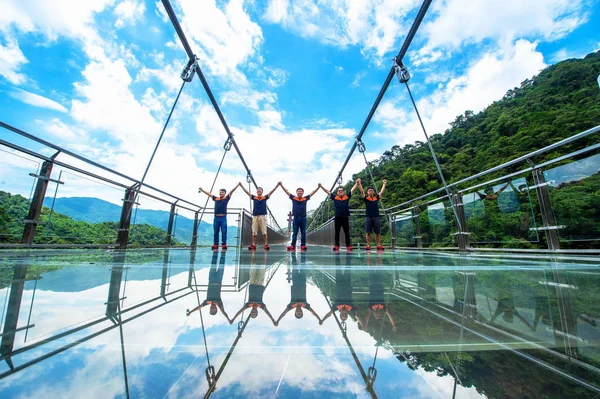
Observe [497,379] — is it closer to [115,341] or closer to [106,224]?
[115,341]

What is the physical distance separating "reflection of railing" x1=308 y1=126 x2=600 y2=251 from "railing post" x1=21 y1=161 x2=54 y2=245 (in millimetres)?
6062

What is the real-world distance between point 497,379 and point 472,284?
109 centimetres

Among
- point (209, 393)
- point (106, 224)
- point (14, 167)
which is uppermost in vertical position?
point (14, 167)

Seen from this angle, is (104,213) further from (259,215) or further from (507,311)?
(507,311)

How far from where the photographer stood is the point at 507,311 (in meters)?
0.91

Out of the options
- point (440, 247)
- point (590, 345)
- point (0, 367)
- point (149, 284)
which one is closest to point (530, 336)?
point (590, 345)

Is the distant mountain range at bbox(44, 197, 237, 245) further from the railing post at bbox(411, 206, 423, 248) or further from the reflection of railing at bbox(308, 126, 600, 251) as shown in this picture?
the reflection of railing at bbox(308, 126, 600, 251)

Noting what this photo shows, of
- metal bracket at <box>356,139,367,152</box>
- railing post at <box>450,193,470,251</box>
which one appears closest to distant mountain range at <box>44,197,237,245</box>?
metal bracket at <box>356,139,367,152</box>

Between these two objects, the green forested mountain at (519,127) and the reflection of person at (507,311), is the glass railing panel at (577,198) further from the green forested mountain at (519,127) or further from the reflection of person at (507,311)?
the green forested mountain at (519,127)

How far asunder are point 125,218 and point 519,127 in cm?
3421

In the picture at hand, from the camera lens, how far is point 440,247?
5.57m

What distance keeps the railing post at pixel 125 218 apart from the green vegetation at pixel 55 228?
9cm

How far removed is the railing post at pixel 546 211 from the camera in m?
3.20

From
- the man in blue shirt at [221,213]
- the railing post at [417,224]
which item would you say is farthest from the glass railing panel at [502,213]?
the man in blue shirt at [221,213]
